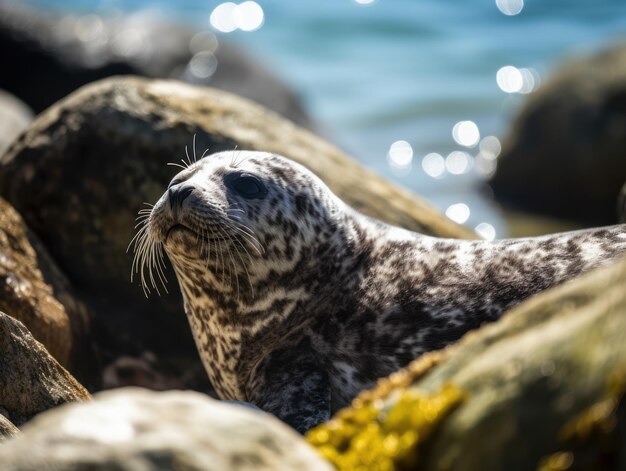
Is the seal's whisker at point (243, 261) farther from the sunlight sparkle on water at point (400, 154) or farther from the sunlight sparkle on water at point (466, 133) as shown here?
the sunlight sparkle on water at point (466, 133)

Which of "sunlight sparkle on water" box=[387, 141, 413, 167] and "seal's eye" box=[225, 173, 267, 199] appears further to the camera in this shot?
"sunlight sparkle on water" box=[387, 141, 413, 167]

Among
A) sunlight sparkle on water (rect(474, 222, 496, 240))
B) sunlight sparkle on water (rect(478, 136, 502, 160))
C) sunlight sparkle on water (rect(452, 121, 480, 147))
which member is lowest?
sunlight sparkle on water (rect(474, 222, 496, 240))

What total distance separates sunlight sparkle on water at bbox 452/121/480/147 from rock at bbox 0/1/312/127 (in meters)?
2.72

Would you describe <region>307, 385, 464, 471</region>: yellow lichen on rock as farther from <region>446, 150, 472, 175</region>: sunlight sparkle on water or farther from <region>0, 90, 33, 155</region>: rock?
<region>446, 150, 472, 175</region>: sunlight sparkle on water

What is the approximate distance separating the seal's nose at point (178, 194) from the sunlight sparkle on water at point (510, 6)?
1901 cm

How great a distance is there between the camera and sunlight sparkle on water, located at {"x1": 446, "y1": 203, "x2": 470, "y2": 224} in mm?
12938

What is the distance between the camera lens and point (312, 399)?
5.44 meters

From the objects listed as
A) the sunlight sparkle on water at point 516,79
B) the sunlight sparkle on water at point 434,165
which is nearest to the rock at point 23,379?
the sunlight sparkle on water at point 434,165

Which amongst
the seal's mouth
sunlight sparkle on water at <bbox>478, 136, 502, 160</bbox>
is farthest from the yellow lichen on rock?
sunlight sparkle on water at <bbox>478, 136, 502, 160</bbox>

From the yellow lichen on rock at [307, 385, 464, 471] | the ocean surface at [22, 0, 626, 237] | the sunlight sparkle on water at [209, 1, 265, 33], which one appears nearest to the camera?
the yellow lichen on rock at [307, 385, 464, 471]

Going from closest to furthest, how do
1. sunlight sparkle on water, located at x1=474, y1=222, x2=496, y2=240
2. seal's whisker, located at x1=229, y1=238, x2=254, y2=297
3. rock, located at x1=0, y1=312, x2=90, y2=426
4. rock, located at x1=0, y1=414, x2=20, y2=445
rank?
rock, located at x1=0, y1=414, x2=20, y2=445 < rock, located at x1=0, y1=312, x2=90, y2=426 < seal's whisker, located at x1=229, y1=238, x2=254, y2=297 < sunlight sparkle on water, located at x1=474, y1=222, x2=496, y2=240

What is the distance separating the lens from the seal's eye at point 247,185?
19.8 ft

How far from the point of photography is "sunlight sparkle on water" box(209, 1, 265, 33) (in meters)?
23.7

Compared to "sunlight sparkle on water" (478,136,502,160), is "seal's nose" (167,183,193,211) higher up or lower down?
lower down
